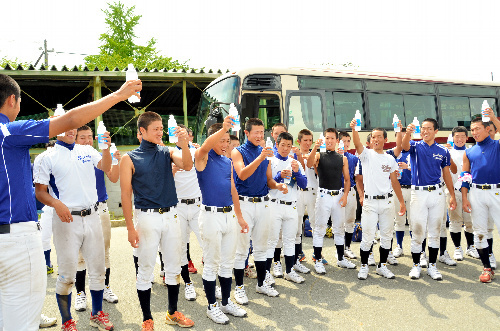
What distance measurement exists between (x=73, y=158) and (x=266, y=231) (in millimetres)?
2563

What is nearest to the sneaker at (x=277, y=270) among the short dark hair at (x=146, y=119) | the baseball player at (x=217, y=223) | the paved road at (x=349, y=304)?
the paved road at (x=349, y=304)

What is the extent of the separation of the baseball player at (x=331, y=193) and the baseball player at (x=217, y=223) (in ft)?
6.97

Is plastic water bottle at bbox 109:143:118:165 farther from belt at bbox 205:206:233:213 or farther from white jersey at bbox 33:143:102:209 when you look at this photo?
belt at bbox 205:206:233:213

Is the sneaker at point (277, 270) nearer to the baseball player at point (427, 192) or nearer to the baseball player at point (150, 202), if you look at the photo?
the baseball player at point (427, 192)

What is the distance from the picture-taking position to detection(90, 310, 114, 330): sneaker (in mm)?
4051

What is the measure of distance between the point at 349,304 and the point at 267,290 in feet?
3.59

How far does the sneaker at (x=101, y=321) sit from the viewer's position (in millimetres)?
4051

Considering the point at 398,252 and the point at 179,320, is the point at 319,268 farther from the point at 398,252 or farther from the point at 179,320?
the point at 179,320

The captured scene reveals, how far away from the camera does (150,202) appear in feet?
12.7

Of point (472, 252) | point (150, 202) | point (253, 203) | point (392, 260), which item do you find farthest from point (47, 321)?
point (472, 252)

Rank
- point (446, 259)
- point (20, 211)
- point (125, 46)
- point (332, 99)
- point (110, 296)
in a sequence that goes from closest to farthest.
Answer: point (20, 211), point (110, 296), point (446, 259), point (332, 99), point (125, 46)

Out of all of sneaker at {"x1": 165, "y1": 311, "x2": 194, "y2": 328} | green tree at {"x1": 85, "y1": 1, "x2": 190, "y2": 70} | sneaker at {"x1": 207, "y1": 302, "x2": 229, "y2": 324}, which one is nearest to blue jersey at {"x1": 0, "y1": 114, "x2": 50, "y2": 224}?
sneaker at {"x1": 165, "y1": 311, "x2": 194, "y2": 328}

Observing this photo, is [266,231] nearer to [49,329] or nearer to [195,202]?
[195,202]

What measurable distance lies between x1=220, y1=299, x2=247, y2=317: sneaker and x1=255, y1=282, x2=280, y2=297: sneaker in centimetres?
65
